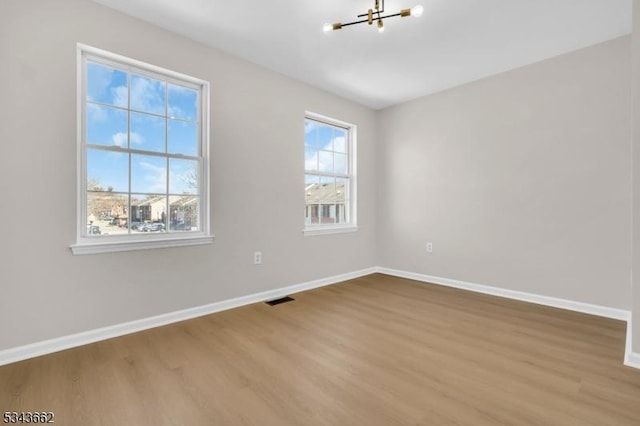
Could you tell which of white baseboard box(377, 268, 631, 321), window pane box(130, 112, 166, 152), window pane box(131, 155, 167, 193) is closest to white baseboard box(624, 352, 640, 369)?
white baseboard box(377, 268, 631, 321)

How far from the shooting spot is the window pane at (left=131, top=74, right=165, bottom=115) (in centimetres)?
258

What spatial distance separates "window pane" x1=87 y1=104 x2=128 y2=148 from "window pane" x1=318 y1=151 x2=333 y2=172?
7.67 ft

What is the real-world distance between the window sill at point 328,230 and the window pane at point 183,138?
1.64m

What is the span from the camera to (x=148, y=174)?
265 centimetres

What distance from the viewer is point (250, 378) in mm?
1822

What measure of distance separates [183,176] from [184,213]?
36cm

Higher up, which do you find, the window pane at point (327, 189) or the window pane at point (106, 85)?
the window pane at point (106, 85)

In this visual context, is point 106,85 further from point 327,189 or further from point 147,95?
point 327,189

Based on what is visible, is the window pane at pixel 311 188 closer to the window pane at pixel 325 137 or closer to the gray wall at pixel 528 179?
the window pane at pixel 325 137

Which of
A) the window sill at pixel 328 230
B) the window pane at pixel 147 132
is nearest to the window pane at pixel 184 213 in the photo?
the window pane at pixel 147 132

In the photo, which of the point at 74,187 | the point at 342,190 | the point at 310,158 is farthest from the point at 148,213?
the point at 342,190

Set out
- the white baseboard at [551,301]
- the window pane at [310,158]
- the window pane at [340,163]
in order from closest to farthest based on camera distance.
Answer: the white baseboard at [551,301]
the window pane at [310,158]
the window pane at [340,163]

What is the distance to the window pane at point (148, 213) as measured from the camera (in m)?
2.57

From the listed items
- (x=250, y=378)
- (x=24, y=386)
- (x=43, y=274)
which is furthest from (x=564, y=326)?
(x=43, y=274)
